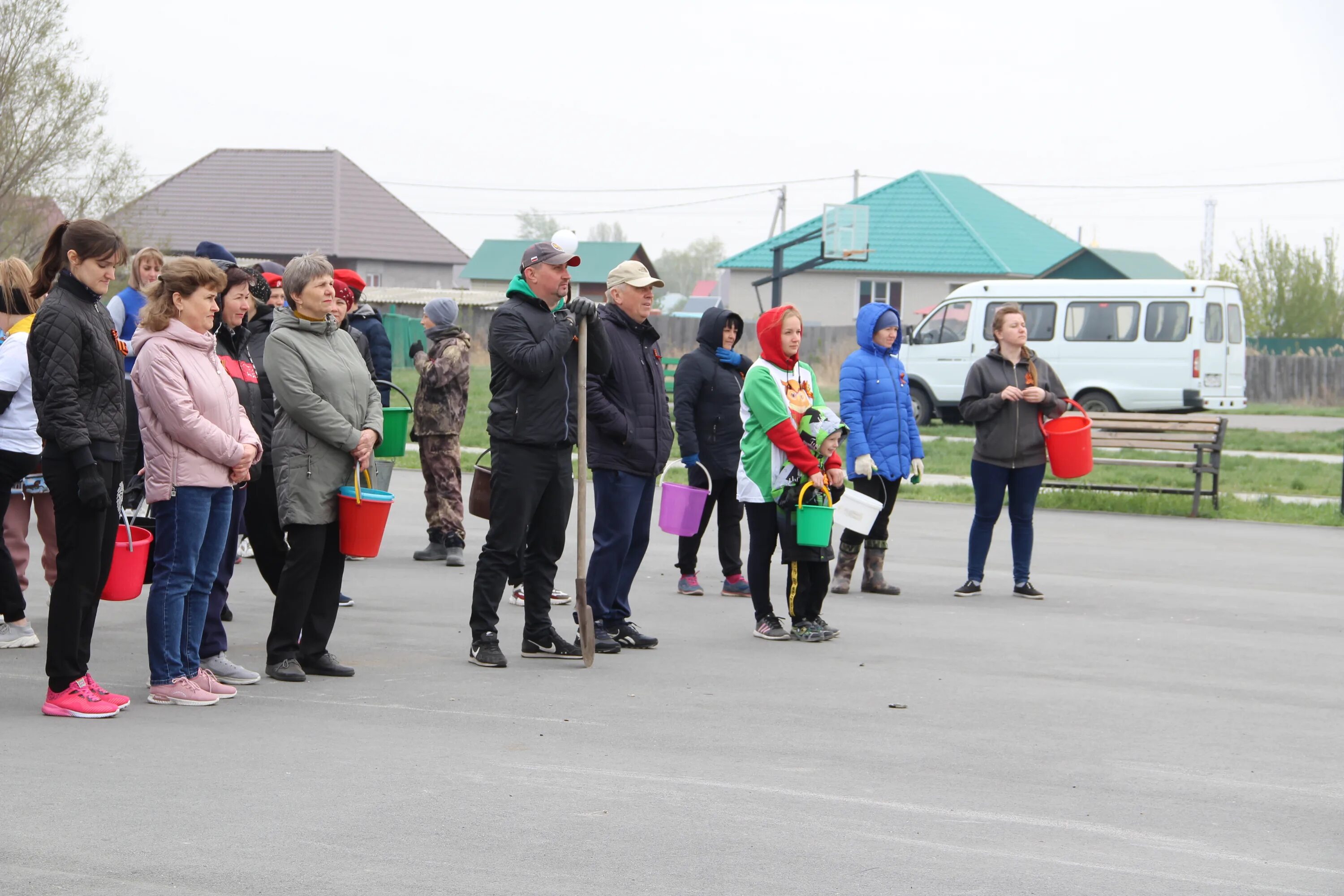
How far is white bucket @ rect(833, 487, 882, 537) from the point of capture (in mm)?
8328

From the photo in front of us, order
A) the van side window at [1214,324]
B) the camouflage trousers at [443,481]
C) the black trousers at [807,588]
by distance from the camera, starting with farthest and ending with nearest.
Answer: the van side window at [1214,324], the camouflage trousers at [443,481], the black trousers at [807,588]

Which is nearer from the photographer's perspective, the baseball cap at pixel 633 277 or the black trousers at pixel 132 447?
the black trousers at pixel 132 447

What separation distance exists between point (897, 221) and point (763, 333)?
158ft

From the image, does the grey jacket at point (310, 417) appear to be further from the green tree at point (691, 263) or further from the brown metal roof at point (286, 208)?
the green tree at point (691, 263)

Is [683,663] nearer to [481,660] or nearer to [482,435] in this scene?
[481,660]

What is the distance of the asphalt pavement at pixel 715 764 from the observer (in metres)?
4.26

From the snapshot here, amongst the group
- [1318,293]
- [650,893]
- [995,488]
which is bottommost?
[650,893]

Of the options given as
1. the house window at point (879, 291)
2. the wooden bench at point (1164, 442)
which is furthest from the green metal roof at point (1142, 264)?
the wooden bench at point (1164, 442)

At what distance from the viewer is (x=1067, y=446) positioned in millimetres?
9680

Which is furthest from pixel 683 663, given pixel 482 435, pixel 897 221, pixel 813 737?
pixel 897 221

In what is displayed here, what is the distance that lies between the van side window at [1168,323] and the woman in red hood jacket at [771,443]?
18.0 meters

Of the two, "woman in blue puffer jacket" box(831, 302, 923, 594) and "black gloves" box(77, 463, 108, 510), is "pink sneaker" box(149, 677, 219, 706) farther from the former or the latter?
"woman in blue puffer jacket" box(831, 302, 923, 594)

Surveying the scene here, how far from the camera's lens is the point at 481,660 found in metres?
7.14

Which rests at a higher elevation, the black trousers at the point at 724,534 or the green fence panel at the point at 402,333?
the green fence panel at the point at 402,333
